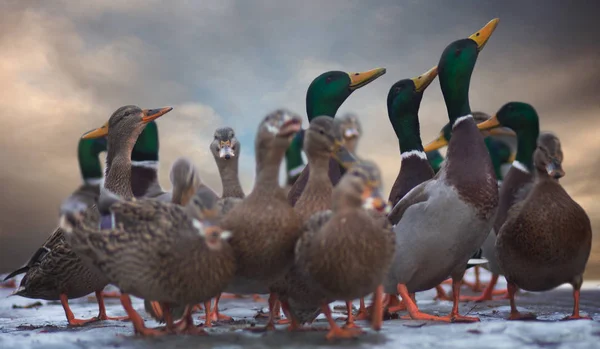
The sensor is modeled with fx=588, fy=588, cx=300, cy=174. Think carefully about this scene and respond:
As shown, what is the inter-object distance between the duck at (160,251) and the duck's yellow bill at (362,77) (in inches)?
128

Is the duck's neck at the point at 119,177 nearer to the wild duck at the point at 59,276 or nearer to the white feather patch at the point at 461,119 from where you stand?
the wild duck at the point at 59,276

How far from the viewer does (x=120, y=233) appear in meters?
3.83

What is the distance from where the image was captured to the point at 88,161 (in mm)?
6180

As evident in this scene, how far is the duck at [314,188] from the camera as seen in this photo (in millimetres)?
4098

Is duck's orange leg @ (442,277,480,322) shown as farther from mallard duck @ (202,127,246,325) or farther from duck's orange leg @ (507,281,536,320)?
mallard duck @ (202,127,246,325)

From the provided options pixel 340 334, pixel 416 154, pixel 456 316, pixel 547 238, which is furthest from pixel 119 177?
pixel 547 238

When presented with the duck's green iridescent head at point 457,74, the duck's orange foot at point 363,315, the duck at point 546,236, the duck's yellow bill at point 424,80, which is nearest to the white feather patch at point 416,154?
the duck's green iridescent head at point 457,74

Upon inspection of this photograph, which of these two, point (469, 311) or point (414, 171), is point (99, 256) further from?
point (469, 311)

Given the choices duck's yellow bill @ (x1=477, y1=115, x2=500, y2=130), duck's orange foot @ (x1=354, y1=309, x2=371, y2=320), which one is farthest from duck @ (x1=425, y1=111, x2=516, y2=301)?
duck's orange foot @ (x1=354, y1=309, x2=371, y2=320)

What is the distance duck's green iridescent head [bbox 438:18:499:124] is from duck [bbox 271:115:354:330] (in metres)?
2.06

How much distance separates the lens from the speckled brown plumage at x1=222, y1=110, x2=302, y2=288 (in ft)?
12.4

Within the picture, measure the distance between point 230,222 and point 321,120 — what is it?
97 cm

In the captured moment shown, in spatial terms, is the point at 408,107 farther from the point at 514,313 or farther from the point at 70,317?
the point at 70,317

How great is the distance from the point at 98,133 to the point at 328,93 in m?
2.63
